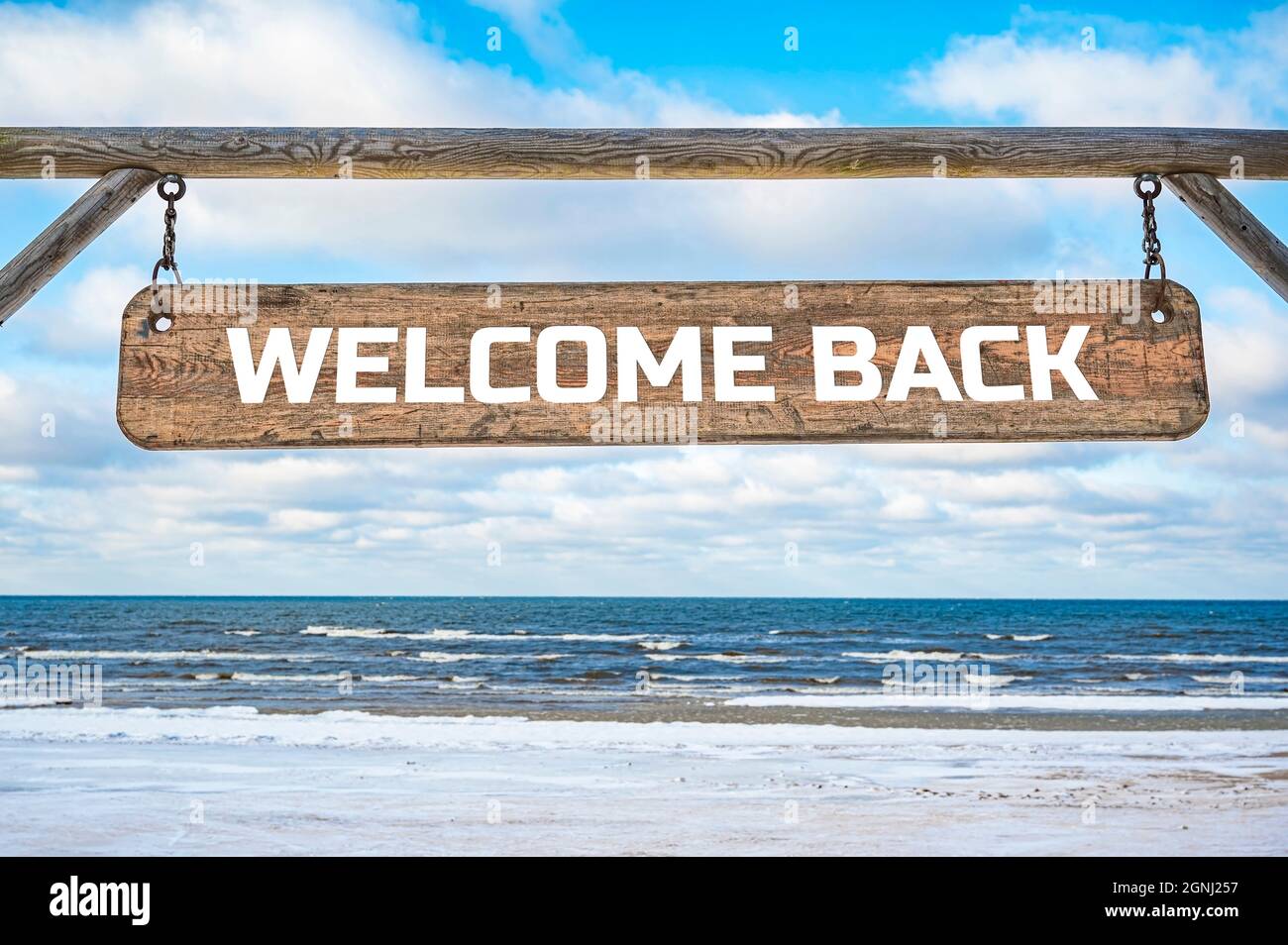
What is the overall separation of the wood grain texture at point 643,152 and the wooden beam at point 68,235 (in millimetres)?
57

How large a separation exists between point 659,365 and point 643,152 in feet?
1.98

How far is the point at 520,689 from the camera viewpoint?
58.7ft

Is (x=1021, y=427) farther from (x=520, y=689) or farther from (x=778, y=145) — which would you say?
(x=520, y=689)

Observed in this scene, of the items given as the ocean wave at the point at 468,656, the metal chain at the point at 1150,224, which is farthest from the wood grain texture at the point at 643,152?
the ocean wave at the point at 468,656

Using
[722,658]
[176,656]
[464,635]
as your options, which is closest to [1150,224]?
[722,658]

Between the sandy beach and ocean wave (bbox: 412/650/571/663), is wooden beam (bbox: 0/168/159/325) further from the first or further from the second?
ocean wave (bbox: 412/650/571/663)

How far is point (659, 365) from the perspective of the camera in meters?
2.39

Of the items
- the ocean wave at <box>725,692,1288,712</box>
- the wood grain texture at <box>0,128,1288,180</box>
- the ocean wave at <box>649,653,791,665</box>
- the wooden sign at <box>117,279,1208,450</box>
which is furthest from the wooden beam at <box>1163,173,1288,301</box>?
the ocean wave at <box>649,653,791,665</box>

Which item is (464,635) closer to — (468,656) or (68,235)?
(468,656)

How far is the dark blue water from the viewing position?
1770 cm

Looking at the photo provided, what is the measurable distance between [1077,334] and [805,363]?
71 cm

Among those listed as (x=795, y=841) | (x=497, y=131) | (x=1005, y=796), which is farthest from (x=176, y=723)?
(x=497, y=131)

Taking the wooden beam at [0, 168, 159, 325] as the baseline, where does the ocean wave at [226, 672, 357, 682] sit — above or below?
below

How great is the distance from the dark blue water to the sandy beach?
14.4 feet
